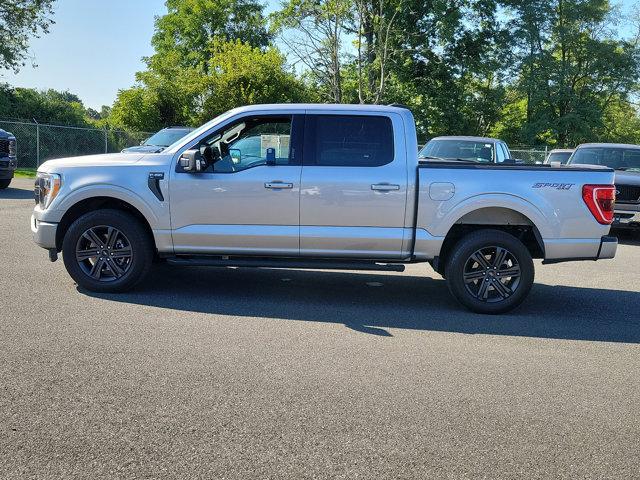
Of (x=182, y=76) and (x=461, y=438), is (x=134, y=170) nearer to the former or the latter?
(x=461, y=438)

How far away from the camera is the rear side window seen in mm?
6352

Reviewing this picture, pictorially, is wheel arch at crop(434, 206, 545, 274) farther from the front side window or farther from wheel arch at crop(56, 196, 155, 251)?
wheel arch at crop(56, 196, 155, 251)

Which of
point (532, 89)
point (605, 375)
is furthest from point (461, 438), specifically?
point (532, 89)

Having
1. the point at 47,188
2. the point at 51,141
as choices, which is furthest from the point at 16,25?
the point at 47,188

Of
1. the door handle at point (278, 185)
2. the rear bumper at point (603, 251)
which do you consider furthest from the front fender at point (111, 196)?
the rear bumper at point (603, 251)

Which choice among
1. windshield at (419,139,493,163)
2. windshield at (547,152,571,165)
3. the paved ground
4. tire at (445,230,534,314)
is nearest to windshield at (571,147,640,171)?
windshield at (419,139,493,163)

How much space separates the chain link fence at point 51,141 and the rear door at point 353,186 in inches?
791

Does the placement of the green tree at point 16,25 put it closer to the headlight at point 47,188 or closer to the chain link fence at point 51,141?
the chain link fence at point 51,141

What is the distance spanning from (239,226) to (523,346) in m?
3.04

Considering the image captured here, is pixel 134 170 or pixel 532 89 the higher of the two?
pixel 532 89

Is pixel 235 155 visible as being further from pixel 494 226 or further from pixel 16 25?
pixel 16 25

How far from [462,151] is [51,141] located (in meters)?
18.1

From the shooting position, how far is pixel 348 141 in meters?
6.42

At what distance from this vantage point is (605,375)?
15.3ft
